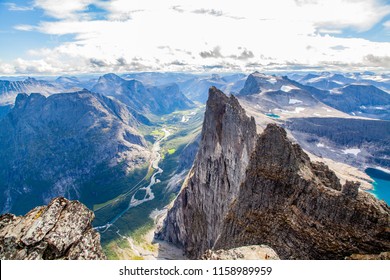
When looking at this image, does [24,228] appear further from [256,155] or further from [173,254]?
[173,254]

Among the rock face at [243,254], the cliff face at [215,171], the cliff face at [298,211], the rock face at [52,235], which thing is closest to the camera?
the rock face at [52,235]

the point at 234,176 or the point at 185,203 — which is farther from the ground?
the point at 234,176

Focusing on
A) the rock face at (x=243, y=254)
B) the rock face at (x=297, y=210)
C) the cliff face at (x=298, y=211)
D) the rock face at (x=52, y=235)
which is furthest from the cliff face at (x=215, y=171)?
the rock face at (x=52, y=235)

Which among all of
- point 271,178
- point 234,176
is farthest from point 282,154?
point 234,176

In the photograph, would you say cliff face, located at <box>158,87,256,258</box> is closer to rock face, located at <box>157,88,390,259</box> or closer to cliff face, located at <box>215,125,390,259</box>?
rock face, located at <box>157,88,390,259</box>

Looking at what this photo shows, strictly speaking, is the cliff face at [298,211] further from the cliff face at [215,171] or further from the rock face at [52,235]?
the cliff face at [215,171]

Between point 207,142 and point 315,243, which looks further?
point 207,142

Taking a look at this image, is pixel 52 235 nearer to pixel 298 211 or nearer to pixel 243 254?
pixel 243 254
